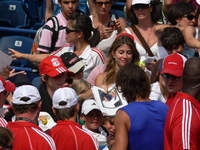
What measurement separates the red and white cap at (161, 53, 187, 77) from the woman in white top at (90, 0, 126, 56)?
207 centimetres

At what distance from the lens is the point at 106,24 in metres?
7.14

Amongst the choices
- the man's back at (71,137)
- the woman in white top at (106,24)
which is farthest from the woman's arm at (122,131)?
the woman in white top at (106,24)

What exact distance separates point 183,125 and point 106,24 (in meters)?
3.55

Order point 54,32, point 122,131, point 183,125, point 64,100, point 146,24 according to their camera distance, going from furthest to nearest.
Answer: point 54,32 < point 146,24 < point 64,100 < point 122,131 < point 183,125

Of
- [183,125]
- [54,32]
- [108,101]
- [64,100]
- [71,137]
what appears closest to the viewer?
[183,125]

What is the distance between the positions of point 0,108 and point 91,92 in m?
1.07

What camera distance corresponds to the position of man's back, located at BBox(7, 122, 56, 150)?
13.5 feet

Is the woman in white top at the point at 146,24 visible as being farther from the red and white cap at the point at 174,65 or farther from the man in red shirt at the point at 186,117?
the man in red shirt at the point at 186,117

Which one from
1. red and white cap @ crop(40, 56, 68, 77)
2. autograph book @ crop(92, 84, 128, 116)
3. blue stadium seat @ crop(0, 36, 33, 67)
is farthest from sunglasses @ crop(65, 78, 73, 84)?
blue stadium seat @ crop(0, 36, 33, 67)

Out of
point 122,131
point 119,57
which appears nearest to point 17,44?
point 119,57

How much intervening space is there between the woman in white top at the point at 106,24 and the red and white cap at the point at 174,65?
6.79 ft

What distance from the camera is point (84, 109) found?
205 inches

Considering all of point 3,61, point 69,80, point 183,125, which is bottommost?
point 69,80

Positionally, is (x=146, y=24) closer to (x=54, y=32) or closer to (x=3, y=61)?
(x=54, y=32)
